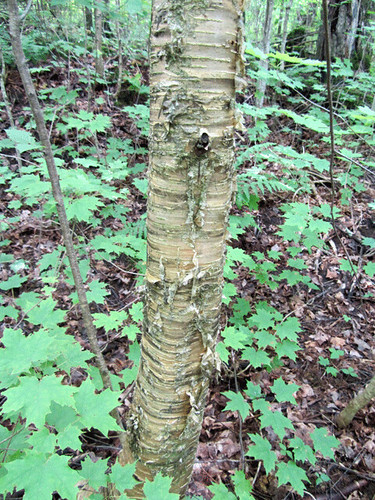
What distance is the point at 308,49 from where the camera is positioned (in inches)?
321

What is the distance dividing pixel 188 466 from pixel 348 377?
2.35m

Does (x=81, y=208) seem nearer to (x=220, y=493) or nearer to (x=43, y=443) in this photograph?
(x=43, y=443)

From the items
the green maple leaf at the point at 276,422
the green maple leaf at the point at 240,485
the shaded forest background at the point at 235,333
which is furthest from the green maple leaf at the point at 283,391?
the green maple leaf at the point at 240,485

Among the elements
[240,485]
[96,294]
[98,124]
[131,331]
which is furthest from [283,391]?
[98,124]

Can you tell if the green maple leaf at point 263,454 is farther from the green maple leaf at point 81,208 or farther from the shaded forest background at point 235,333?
the green maple leaf at point 81,208

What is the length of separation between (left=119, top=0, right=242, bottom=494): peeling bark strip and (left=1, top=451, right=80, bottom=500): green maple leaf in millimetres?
348

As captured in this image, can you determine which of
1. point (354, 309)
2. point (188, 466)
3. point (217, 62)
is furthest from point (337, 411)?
point (217, 62)

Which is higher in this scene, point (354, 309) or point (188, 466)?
point (188, 466)

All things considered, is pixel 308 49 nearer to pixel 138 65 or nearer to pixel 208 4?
pixel 138 65

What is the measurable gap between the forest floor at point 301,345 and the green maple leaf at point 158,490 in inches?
45.1

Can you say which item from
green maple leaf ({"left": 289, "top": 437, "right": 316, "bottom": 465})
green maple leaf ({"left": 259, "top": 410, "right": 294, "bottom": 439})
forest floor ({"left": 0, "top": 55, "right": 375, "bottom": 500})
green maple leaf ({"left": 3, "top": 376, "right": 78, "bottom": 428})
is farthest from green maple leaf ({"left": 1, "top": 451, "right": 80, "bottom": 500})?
green maple leaf ({"left": 289, "top": 437, "right": 316, "bottom": 465})

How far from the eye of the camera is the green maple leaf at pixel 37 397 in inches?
41.5

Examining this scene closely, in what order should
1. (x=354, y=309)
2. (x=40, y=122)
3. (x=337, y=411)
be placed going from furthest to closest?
(x=354, y=309) < (x=337, y=411) < (x=40, y=122)

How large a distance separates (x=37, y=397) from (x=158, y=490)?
60cm
